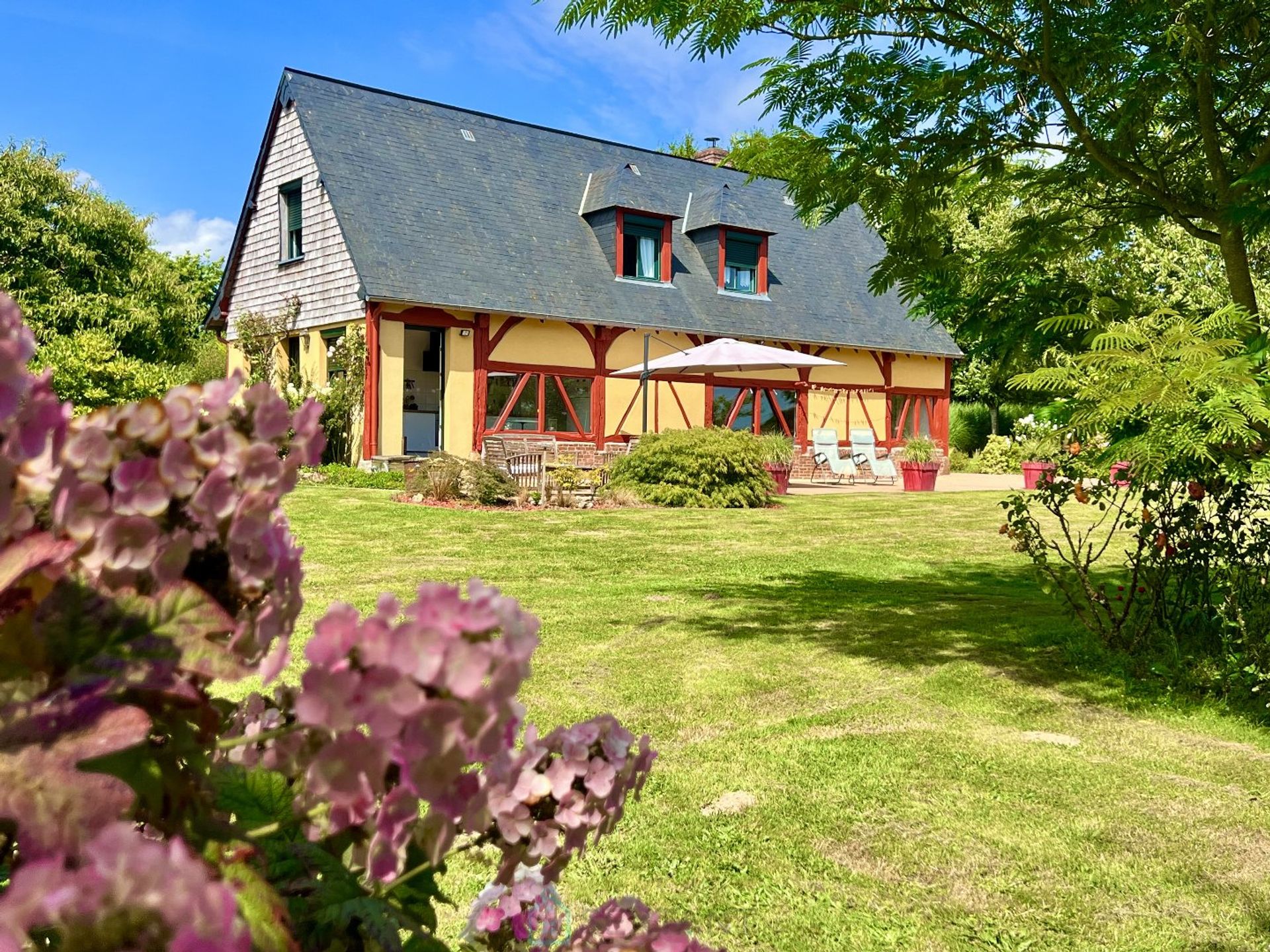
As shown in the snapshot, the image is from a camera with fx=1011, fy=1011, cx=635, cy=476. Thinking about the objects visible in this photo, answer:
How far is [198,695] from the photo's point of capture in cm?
76

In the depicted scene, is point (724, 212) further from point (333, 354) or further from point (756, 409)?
point (333, 354)

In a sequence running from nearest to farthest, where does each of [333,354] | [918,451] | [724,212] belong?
1. [333,354]
2. [918,451]
3. [724,212]

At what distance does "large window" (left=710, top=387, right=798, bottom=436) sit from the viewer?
2387 cm

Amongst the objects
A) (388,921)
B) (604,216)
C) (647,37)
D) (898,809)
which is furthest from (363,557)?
(604,216)

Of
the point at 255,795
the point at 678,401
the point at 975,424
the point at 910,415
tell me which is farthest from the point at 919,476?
the point at 255,795

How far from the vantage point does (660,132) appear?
51.3 m

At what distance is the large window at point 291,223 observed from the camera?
835 inches

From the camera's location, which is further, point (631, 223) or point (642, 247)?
point (642, 247)

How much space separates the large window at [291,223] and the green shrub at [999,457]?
18972 mm

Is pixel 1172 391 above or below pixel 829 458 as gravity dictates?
above

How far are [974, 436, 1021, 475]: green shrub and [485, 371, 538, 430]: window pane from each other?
1411 centimetres

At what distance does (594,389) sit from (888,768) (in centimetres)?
1794

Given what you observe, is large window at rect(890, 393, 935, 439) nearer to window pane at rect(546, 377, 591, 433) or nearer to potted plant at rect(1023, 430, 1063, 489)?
window pane at rect(546, 377, 591, 433)

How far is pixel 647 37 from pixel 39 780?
495 cm
